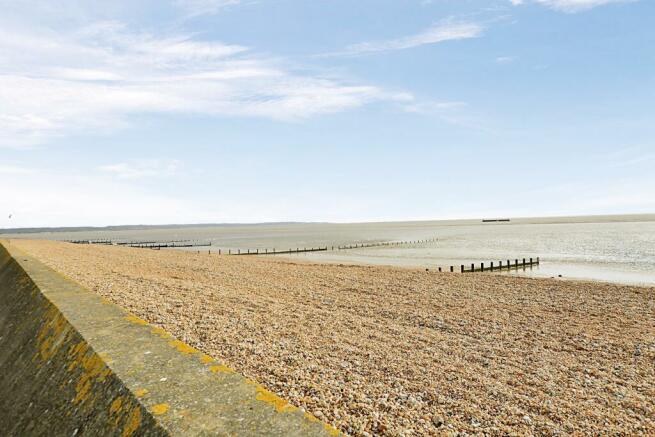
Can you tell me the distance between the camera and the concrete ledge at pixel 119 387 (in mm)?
2283

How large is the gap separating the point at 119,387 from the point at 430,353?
781 cm

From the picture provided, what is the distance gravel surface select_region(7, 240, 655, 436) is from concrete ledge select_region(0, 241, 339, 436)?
247 cm

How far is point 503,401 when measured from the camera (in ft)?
22.0

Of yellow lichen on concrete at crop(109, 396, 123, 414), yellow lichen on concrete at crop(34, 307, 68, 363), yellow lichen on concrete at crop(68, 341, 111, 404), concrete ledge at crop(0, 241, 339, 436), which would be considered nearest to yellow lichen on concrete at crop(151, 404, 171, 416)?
concrete ledge at crop(0, 241, 339, 436)

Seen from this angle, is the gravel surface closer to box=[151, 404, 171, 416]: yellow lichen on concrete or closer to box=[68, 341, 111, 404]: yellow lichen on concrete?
box=[68, 341, 111, 404]: yellow lichen on concrete

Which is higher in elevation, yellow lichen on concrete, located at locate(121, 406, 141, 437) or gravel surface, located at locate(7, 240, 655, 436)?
yellow lichen on concrete, located at locate(121, 406, 141, 437)

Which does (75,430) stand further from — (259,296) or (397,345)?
(259,296)

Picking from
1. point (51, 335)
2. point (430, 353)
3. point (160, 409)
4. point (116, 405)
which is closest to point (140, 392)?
point (116, 405)

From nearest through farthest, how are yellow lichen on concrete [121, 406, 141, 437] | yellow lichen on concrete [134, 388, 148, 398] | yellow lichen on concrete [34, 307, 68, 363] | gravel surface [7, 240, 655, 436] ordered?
yellow lichen on concrete [121, 406, 141, 437] < yellow lichen on concrete [134, 388, 148, 398] < yellow lichen on concrete [34, 307, 68, 363] < gravel surface [7, 240, 655, 436]

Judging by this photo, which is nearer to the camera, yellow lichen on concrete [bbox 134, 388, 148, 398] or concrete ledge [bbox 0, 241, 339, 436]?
concrete ledge [bbox 0, 241, 339, 436]

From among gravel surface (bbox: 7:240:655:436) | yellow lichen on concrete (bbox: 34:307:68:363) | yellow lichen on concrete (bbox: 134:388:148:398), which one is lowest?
gravel surface (bbox: 7:240:655:436)

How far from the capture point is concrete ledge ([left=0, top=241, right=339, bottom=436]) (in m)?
2.28

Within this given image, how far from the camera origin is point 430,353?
9188 millimetres

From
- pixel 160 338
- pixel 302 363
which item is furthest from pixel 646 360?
pixel 160 338
